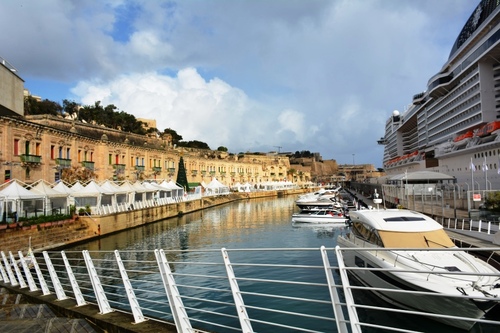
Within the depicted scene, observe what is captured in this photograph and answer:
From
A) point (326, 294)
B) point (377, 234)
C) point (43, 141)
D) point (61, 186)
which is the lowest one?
point (326, 294)

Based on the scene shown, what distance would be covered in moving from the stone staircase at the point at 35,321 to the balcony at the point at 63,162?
35.3 metres

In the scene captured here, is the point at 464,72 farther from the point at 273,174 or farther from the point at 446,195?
the point at 273,174

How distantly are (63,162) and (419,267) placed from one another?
40324mm

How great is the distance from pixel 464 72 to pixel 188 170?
5657 centimetres

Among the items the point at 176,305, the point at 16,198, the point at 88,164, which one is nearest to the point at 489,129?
the point at 176,305

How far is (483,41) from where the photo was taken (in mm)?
47062

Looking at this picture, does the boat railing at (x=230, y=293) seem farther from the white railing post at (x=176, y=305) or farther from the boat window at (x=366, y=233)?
the boat window at (x=366, y=233)

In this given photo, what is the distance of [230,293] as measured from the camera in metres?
14.6

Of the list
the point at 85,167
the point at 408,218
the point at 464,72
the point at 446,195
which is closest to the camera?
the point at 408,218

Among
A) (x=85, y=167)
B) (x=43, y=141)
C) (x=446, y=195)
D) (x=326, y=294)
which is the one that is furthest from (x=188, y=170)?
(x=326, y=294)

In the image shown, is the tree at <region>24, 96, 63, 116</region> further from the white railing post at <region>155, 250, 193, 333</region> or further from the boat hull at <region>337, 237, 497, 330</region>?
the white railing post at <region>155, 250, 193, 333</region>

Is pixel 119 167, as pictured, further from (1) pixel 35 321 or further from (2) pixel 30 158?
(1) pixel 35 321

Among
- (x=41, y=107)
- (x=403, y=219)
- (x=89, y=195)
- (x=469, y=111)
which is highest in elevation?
(x=41, y=107)

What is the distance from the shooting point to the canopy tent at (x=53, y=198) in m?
29.2
